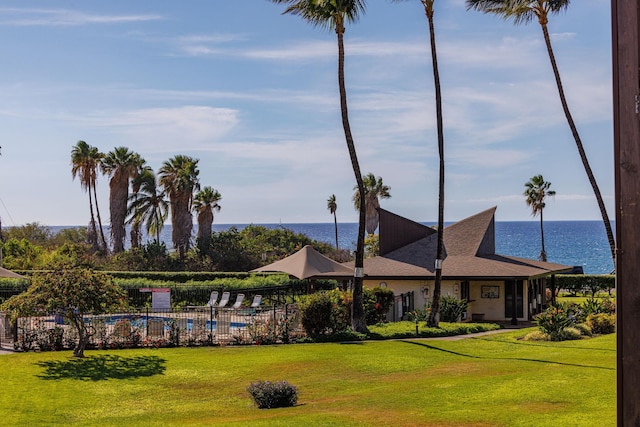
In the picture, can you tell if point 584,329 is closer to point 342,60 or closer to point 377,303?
point 377,303

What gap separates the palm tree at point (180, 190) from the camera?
2105 inches

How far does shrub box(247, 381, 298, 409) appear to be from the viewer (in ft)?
44.8

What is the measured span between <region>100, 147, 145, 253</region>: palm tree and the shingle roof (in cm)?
2731

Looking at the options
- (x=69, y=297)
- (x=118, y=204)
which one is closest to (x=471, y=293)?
(x=69, y=297)

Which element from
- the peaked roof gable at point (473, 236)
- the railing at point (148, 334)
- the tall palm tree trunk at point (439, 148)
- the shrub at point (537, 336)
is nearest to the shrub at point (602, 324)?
the shrub at point (537, 336)

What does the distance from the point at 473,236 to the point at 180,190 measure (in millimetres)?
24824

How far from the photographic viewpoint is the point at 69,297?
63.7 feet

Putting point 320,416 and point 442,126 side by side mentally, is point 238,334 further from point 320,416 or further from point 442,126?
point 320,416

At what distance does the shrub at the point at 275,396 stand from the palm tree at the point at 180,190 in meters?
40.3

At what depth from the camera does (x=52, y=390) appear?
15.8 metres

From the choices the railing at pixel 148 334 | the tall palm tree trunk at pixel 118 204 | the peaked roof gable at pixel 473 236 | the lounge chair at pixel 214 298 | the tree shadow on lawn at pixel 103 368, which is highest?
the tall palm tree trunk at pixel 118 204

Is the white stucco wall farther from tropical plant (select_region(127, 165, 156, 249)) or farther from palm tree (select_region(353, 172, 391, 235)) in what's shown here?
palm tree (select_region(353, 172, 391, 235))

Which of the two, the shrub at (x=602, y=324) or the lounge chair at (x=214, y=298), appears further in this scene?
the lounge chair at (x=214, y=298)

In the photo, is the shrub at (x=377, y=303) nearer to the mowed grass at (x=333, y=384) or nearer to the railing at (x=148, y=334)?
the railing at (x=148, y=334)
